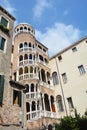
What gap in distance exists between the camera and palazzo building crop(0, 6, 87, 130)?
15266 millimetres

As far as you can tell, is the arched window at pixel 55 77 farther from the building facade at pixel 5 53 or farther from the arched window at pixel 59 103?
the building facade at pixel 5 53

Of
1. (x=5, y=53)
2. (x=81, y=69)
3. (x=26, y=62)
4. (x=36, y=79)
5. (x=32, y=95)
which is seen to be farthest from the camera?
(x=26, y=62)

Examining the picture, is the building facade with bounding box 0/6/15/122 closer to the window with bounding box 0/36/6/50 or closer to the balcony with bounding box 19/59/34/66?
the window with bounding box 0/36/6/50

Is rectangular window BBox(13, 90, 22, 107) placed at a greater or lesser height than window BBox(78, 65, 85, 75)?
lesser

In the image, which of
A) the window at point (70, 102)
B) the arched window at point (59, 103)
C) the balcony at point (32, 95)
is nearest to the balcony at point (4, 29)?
the balcony at point (32, 95)

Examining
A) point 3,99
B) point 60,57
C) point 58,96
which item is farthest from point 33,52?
point 3,99

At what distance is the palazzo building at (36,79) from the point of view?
15266mm

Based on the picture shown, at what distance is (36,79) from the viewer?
24.6 metres

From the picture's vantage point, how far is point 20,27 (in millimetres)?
32562

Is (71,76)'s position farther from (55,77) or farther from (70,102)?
(70,102)

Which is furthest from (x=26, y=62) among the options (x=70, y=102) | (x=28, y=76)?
(x=70, y=102)

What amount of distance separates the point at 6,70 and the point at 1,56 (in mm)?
1558

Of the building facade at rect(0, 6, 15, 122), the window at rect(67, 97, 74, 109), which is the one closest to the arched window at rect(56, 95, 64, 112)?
the window at rect(67, 97, 74, 109)

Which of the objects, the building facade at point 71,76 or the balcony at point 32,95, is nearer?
the balcony at point 32,95
